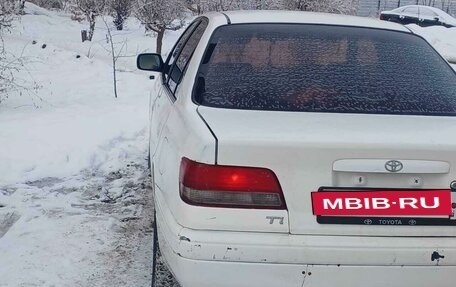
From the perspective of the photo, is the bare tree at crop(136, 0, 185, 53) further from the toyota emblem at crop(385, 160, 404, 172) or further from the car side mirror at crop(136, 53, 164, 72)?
the toyota emblem at crop(385, 160, 404, 172)

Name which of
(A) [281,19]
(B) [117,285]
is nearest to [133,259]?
(B) [117,285]

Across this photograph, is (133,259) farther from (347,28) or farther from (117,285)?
(347,28)

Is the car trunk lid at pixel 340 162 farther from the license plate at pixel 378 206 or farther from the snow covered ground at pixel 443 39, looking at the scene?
the snow covered ground at pixel 443 39

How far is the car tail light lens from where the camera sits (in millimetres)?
2289

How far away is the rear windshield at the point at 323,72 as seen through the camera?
278 cm

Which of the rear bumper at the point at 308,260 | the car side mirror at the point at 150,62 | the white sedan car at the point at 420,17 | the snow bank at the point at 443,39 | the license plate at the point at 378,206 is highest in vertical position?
the car side mirror at the point at 150,62

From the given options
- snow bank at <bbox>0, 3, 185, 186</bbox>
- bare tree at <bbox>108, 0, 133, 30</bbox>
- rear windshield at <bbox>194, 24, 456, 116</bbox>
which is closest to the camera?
rear windshield at <bbox>194, 24, 456, 116</bbox>

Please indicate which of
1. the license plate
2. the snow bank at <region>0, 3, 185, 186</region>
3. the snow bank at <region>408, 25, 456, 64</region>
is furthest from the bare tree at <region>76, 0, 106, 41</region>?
the license plate

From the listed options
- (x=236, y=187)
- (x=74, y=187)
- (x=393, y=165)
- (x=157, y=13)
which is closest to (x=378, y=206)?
(x=393, y=165)

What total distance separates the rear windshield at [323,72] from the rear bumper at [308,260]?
0.66 m

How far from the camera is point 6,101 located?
28.1 feet

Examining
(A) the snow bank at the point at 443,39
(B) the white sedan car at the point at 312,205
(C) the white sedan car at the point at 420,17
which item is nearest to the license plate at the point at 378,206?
(B) the white sedan car at the point at 312,205

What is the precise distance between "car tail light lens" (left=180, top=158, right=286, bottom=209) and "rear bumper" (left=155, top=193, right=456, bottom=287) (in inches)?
Answer: 4.7

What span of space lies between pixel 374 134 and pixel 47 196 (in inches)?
124
